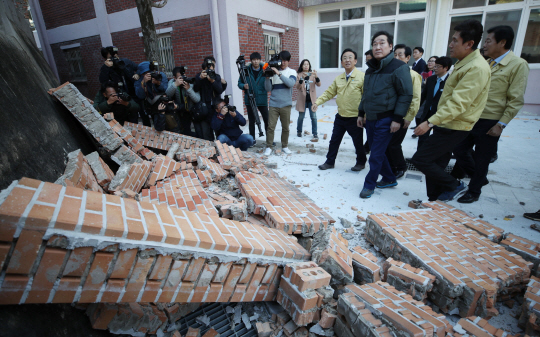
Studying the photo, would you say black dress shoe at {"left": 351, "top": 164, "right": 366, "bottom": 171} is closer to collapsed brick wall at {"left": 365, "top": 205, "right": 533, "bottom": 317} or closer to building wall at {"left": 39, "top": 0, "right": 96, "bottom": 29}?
collapsed brick wall at {"left": 365, "top": 205, "right": 533, "bottom": 317}

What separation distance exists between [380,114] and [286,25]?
756 cm

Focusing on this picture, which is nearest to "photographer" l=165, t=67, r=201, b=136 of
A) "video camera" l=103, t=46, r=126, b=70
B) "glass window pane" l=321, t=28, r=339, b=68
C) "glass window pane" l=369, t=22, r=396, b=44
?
"video camera" l=103, t=46, r=126, b=70

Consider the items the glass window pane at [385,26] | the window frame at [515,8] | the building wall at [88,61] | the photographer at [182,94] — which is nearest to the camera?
the photographer at [182,94]

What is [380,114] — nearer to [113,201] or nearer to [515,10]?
[113,201]

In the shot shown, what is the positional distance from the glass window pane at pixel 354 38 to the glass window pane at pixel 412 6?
1.37m

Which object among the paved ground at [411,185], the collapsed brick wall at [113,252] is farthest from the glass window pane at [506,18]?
the collapsed brick wall at [113,252]

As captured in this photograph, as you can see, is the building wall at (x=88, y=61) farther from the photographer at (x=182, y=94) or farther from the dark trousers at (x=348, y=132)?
the dark trousers at (x=348, y=132)

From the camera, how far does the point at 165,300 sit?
138cm

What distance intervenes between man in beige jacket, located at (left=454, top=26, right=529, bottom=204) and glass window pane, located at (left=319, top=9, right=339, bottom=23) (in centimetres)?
813

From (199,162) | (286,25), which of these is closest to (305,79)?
(199,162)

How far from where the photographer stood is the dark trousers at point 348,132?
4.14 meters

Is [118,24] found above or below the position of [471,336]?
above

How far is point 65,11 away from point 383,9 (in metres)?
11.8

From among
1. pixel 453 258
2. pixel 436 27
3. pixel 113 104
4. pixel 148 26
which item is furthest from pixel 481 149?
pixel 436 27
